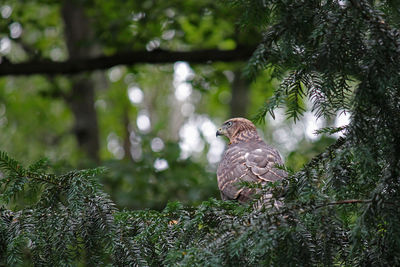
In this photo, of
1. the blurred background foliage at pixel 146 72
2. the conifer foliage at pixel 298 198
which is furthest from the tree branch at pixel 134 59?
the conifer foliage at pixel 298 198

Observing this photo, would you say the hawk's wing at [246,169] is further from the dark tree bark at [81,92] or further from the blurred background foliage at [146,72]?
the dark tree bark at [81,92]

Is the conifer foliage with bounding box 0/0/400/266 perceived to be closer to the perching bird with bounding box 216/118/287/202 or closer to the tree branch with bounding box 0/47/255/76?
the perching bird with bounding box 216/118/287/202

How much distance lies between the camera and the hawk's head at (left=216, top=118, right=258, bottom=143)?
688cm

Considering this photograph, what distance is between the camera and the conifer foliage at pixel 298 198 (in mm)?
2295

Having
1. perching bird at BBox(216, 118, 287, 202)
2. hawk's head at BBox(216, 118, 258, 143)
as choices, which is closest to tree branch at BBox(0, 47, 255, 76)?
hawk's head at BBox(216, 118, 258, 143)

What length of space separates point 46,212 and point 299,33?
174cm

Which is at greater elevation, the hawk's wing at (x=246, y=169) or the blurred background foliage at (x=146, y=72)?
the blurred background foliage at (x=146, y=72)

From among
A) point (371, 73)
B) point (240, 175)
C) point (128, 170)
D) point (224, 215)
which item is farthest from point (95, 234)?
point (128, 170)

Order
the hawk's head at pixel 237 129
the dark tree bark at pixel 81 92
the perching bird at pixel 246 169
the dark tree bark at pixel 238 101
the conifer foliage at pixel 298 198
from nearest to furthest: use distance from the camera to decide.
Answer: the conifer foliage at pixel 298 198, the perching bird at pixel 246 169, the hawk's head at pixel 237 129, the dark tree bark at pixel 81 92, the dark tree bark at pixel 238 101

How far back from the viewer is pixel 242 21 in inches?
116

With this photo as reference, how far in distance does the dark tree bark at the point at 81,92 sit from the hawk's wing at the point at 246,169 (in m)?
5.72

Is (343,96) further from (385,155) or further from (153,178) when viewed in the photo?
(153,178)

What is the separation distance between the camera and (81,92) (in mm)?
11070

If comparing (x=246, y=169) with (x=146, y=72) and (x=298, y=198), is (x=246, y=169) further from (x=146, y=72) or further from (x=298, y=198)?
(x=146, y=72)
